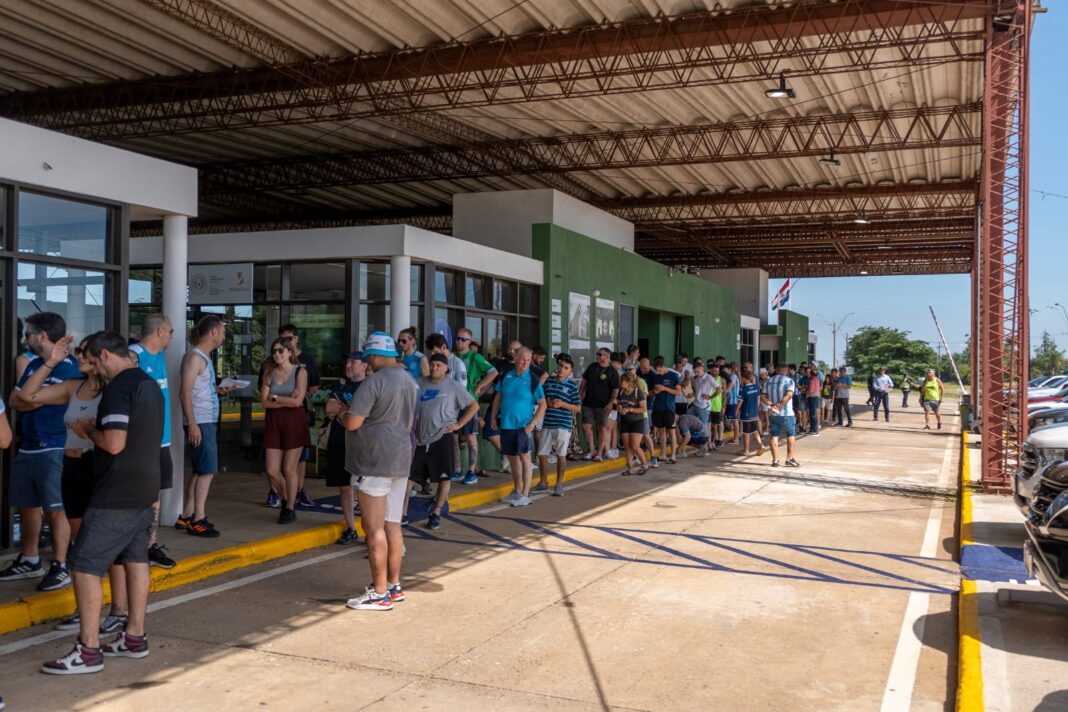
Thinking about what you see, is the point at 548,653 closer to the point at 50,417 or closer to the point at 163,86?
the point at 50,417

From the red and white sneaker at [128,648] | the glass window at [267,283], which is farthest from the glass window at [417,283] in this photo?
the red and white sneaker at [128,648]

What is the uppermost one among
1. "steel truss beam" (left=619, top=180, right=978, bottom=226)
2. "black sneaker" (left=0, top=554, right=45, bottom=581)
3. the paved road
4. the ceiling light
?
"steel truss beam" (left=619, top=180, right=978, bottom=226)

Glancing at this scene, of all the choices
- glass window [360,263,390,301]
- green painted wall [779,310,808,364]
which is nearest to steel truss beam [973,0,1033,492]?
glass window [360,263,390,301]

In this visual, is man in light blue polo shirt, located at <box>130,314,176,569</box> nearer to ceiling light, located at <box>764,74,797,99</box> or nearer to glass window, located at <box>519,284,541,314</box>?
glass window, located at <box>519,284,541,314</box>

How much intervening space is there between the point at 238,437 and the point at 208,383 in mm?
5545

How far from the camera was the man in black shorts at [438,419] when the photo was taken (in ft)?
28.8

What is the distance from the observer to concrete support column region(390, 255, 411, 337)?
505 inches

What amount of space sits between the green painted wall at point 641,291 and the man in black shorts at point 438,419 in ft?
27.0

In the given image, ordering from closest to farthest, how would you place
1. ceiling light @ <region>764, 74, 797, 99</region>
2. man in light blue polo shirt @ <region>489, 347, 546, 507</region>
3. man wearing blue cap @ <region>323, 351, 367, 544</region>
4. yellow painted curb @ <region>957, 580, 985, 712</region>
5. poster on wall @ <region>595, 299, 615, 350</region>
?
yellow painted curb @ <region>957, 580, 985, 712</region> → man wearing blue cap @ <region>323, 351, 367, 544</region> → man in light blue polo shirt @ <region>489, 347, 546, 507</region> → ceiling light @ <region>764, 74, 797, 99</region> → poster on wall @ <region>595, 299, 615, 350</region>

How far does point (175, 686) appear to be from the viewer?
510 centimetres

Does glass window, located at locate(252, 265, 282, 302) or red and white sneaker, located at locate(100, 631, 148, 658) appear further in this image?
glass window, located at locate(252, 265, 282, 302)

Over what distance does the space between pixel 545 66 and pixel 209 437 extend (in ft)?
32.0

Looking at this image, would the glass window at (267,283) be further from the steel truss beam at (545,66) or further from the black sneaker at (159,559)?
the black sneaker at (159,559)

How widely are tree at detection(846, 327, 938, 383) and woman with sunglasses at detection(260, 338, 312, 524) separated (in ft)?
296
